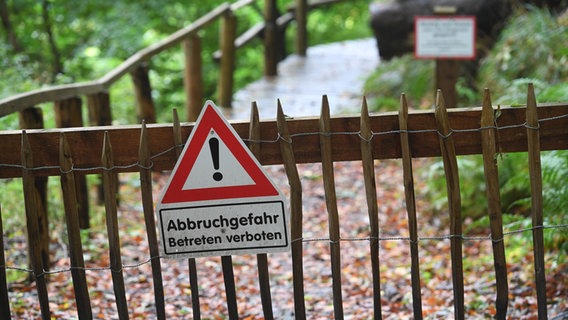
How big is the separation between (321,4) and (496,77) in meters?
7.49

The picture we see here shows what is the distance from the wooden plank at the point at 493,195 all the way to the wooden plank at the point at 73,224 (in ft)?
5.76

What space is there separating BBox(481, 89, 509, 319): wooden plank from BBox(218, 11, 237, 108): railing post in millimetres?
8017

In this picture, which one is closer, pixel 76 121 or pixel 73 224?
pixel 73 224

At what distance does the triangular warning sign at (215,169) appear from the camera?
3143 millimetres

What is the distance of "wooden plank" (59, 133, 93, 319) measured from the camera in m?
3.25

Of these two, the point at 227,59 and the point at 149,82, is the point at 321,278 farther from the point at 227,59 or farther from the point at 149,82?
the point at 227,59

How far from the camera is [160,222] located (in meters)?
3.25

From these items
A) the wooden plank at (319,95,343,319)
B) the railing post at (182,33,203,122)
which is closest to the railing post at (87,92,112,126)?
the railing post at (182,33,203,122)

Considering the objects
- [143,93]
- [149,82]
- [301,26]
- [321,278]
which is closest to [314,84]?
[301,26]

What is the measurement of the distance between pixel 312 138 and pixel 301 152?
8 centimetres

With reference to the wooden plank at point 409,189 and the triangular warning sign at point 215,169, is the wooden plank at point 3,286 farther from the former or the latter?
the wooden plank at point 409,189

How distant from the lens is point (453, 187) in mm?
3338

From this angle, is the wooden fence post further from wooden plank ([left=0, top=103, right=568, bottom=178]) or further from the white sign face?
the white sign face

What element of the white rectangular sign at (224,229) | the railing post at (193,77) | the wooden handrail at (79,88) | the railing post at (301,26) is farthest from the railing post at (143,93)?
the railing post at (301,26)
